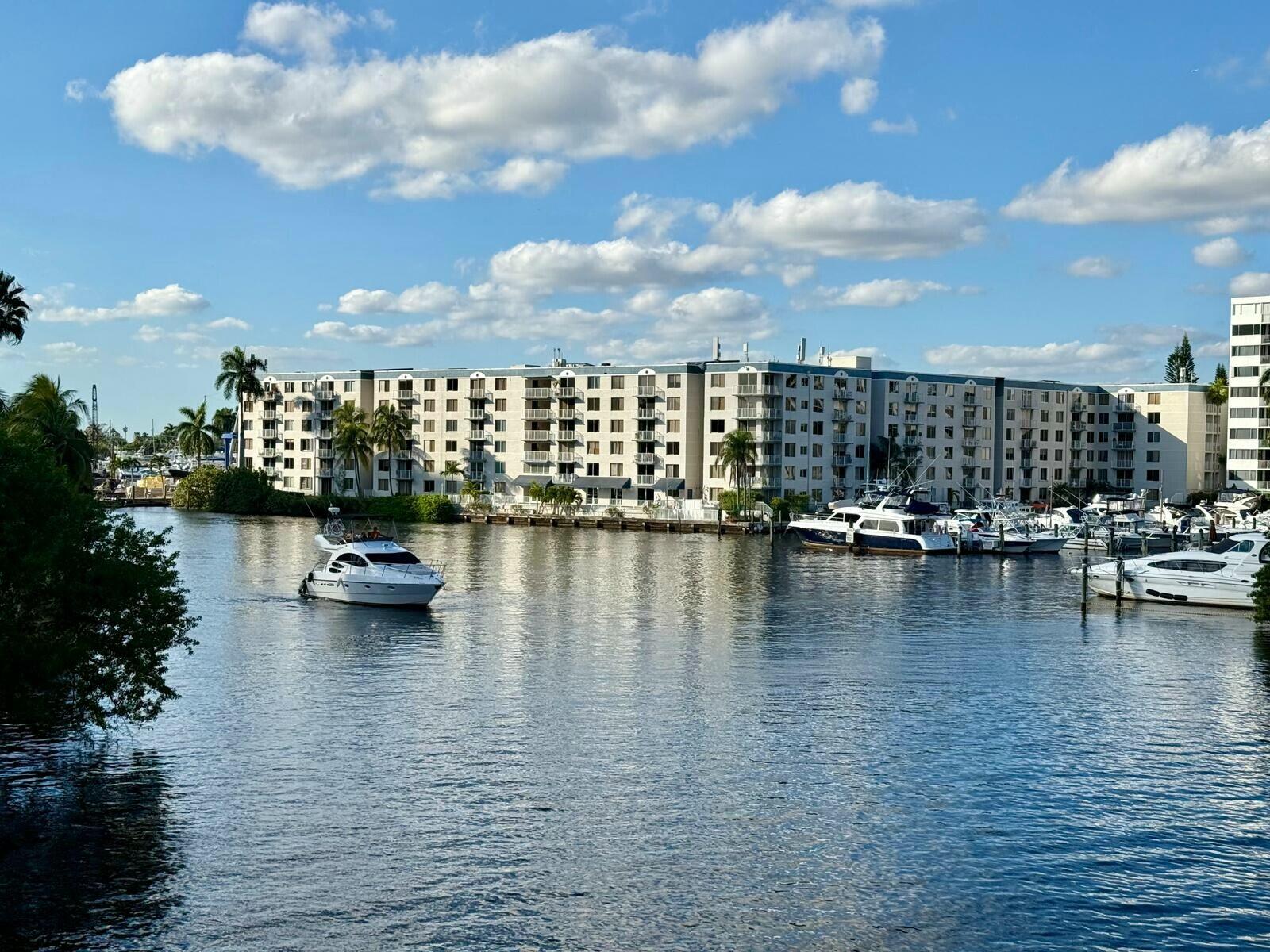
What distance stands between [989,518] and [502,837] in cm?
11939

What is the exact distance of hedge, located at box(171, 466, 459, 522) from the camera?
167000 mm

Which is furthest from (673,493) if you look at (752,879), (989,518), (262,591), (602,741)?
(752,879)

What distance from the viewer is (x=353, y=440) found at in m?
178

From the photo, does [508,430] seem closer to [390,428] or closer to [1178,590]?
[390,428]

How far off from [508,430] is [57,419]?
112487 mm

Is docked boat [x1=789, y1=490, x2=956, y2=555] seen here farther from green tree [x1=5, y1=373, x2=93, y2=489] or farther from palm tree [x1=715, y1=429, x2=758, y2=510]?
green tree [x1=5, y1=373, x2=93, y2=489]

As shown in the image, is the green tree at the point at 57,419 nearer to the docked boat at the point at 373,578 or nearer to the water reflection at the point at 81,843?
the docked boat at the point at 373,578

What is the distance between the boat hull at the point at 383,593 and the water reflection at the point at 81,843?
102ft

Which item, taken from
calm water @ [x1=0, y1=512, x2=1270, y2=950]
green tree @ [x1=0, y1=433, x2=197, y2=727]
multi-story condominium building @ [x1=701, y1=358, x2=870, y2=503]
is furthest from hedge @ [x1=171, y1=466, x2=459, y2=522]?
green tree @ [x1=0, y1=433, x2=197, y2=727]

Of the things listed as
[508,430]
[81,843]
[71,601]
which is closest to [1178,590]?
[71,601]

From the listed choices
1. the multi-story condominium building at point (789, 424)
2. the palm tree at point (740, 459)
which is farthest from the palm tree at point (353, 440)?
the palm tree at point (740, 459)

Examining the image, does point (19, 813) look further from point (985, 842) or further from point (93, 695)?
point (985, 842)

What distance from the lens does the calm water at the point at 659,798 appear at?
2411 cm

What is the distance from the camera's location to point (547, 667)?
49.8 meters
